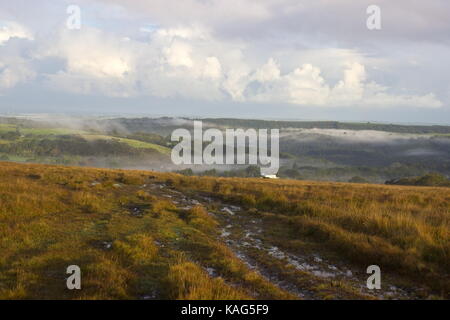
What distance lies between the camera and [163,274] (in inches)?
385

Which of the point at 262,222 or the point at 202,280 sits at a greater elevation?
the point at 202,280

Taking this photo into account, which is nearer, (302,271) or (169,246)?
(302,271)

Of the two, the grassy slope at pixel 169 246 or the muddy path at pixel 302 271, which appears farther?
the muddy path at pixel 302 271

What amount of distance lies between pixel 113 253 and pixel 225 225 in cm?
756

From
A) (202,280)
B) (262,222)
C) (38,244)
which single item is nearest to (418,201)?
(262,222)

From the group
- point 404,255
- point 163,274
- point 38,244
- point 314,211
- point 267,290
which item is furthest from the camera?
point 314,211

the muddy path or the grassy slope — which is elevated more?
the grassy slope

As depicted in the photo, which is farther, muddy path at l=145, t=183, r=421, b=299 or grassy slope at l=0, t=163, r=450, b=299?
muddy path at l=145, t=183, r=421, b=299

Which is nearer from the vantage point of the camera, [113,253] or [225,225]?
[113,253]

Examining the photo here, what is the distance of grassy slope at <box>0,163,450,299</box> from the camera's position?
887cm

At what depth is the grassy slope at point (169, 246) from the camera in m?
8.87

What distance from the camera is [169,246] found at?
42.5 ft
